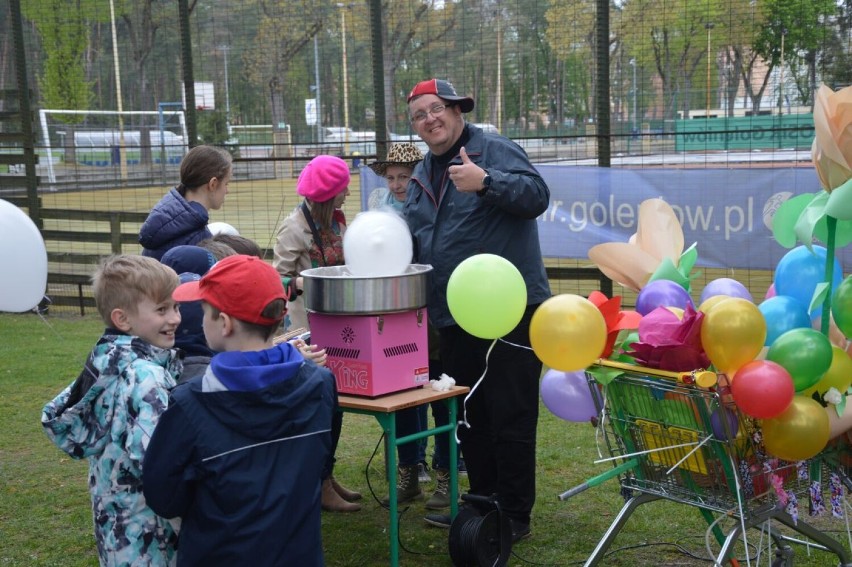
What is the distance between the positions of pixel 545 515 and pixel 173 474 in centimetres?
268

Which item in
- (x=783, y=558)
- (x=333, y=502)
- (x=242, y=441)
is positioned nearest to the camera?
(x=242, y=441)

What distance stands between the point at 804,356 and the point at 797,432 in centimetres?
24

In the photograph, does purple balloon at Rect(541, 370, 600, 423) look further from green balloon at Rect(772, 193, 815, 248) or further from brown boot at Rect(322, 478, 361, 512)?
brown boot at Rect(322, 478, 361, 512)

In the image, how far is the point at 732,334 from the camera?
2891 mm

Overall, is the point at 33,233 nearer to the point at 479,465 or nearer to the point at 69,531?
the point at 69,531

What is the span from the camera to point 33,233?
4.81 metres

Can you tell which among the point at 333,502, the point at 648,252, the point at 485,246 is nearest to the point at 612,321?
the point at 648,252

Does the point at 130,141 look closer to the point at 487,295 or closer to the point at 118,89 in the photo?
the point at 118,89

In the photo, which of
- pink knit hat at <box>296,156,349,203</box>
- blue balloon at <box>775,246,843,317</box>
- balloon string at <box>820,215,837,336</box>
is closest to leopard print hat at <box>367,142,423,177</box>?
pink knit hat at <box>296,156,349,203</box>

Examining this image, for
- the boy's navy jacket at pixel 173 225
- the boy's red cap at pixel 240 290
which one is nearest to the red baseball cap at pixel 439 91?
the boy's navy jacket at pixel 173 225

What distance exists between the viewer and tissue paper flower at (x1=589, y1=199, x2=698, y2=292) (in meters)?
3.66

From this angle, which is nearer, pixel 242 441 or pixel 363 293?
pixel 242 441

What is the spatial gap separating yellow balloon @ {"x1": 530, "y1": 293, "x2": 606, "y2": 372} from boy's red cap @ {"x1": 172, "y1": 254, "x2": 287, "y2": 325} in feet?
3.06

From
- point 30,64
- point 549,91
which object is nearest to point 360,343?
point 549,91
